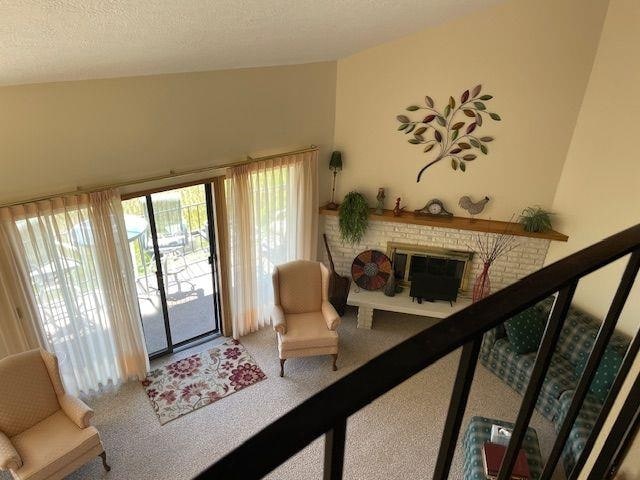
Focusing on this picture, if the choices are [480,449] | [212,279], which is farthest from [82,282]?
[480,449]

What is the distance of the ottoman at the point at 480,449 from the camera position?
10.3 ft

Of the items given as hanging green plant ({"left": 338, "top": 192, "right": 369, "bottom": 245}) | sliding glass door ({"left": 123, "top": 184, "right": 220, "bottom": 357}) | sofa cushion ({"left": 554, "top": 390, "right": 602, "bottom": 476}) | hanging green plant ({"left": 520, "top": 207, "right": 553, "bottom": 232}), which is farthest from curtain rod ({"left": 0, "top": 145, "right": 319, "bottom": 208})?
sofa cushion ({"left": 554, "top": 390, "right": 602, "bottom": 476})


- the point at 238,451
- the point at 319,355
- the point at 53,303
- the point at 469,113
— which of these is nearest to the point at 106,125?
the point at 53,303

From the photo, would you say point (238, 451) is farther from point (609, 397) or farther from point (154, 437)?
→ point (154, 437)

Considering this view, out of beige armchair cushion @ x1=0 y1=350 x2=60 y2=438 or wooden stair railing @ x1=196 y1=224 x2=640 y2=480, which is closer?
wooden stair railing @ x1=196 y1=224 x2=640 y2=480

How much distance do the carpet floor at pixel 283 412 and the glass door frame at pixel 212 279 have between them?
0.47ft

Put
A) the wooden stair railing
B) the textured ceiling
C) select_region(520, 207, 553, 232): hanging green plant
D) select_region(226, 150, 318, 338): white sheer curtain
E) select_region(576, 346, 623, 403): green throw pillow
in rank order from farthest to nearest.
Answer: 1. select_region(520, 207, 553, 232): hanging green plant
2. select_region(226, 150, 318, 338): white sheer curtain
3. select_region(576, 346, 623, 403): green throw pillow
4. the textured ceiling
5. the wooden stair railing

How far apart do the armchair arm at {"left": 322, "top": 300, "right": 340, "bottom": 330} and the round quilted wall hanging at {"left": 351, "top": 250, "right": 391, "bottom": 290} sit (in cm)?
71

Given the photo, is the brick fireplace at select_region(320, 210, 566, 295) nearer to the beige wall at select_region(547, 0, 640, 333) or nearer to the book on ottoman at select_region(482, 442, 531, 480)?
the beige wall at select_region(547, 0, 640, 333)

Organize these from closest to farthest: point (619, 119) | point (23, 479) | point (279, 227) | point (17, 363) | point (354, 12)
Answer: point (354, 12), point (23, 479), point (17, 363), point (619, 119), point (279, 227)

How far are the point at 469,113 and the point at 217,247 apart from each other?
302 cm

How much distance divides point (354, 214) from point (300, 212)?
2.07ft

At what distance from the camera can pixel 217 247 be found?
479cm

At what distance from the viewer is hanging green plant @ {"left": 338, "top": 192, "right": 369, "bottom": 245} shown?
5.21 metres
